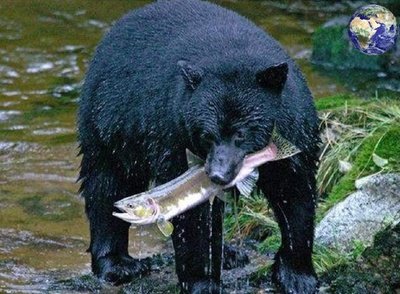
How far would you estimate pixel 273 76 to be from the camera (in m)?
5.54

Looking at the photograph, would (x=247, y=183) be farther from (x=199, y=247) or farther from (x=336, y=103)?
(x=336, y=103)

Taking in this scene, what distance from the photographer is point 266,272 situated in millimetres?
6621

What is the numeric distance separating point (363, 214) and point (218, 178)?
203 centimetres

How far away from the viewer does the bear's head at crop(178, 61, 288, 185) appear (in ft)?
17.8

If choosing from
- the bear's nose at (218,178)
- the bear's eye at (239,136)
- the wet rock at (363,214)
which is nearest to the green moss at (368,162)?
the wet rock at (363,214)

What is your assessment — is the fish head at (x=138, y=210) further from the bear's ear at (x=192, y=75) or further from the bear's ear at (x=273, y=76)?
the bear's ear at (x=273, y=76)

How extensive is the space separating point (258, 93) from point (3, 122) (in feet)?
19.0

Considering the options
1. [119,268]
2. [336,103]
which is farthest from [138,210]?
[336,103]

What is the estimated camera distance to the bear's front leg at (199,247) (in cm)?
607

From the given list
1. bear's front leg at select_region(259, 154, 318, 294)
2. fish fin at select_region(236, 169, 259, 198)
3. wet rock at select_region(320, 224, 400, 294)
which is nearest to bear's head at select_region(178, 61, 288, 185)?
fish fin at select_region(236, 169, 259, 198)

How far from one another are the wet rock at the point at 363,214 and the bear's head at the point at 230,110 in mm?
1628

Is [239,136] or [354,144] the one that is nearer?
[239,136]

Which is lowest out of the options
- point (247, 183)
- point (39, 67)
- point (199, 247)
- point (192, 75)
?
point (39, 67)

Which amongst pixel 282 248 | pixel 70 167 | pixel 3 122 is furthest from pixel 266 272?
pixel 3 122
